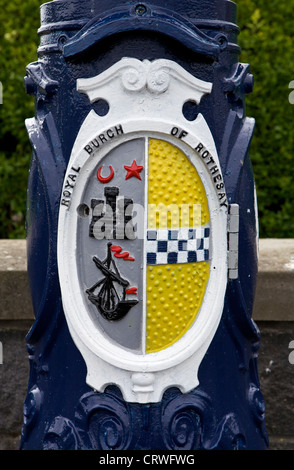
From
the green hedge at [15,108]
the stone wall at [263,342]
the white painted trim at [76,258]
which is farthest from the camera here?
the green hedge at [15,108]

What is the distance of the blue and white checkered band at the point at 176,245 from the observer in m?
2.50

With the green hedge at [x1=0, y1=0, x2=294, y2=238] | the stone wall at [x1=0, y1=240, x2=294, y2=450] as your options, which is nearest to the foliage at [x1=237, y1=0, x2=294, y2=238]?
the green hedge at [x1=0, y1=0, x2=294, y2=238]

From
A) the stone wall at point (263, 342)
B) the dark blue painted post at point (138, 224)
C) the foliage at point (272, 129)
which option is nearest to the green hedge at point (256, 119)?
the foliage at point (272, 129)

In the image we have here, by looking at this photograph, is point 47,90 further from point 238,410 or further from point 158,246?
point 238,410

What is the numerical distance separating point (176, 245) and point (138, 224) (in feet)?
0.48

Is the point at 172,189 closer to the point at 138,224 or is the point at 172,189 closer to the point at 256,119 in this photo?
the point at 138,224

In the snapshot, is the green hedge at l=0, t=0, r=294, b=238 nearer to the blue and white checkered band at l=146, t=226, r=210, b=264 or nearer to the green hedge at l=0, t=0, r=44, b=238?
the green hedge at l=0, t=0, r=44, b=238

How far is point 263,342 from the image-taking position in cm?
349

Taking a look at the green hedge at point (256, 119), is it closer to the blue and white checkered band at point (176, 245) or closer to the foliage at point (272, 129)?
the foliage at point (272, 129)

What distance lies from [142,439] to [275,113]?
2901 mm

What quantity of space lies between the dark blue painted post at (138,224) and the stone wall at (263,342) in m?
0.78

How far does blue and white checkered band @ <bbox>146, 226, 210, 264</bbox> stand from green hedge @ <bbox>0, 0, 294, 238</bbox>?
239 cm

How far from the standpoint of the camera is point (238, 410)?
2711mm

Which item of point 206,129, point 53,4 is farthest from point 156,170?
point 53,4
